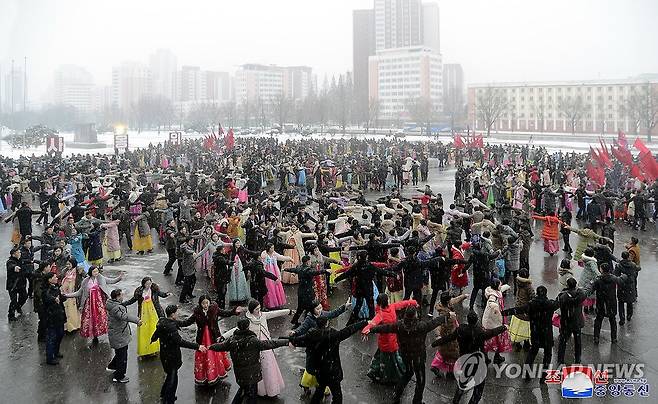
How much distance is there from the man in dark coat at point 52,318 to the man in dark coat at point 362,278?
13.2 ft

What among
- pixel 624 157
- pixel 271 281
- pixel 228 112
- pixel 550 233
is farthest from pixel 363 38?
pixel 271 281

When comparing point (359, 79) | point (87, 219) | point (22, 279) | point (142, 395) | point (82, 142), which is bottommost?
point (142, 395)

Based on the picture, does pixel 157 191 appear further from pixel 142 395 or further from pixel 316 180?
pixel 142 395

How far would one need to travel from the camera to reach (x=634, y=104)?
7300 cm

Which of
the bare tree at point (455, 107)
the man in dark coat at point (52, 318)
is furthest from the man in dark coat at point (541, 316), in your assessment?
the bare tree at point (455, 107)

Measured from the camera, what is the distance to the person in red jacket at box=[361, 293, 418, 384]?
7.37 meters

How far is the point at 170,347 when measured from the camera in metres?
6.91

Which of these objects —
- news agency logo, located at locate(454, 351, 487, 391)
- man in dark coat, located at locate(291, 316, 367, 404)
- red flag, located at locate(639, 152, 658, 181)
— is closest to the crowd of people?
man in dark coat, located at locate(291, 316, 367, 404)

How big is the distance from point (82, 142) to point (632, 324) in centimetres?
6058

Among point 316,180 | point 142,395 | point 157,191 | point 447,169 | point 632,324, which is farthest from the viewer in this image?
point 447,169

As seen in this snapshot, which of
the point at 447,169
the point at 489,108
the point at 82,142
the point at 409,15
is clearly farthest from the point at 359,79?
the point at 447,169

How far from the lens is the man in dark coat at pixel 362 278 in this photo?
9289mm

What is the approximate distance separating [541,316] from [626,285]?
2784 millimetres

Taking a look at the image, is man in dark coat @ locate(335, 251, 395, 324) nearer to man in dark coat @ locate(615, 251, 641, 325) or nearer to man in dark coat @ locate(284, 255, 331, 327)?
man in dark coat @ locate(284, 255, 331, 327)
